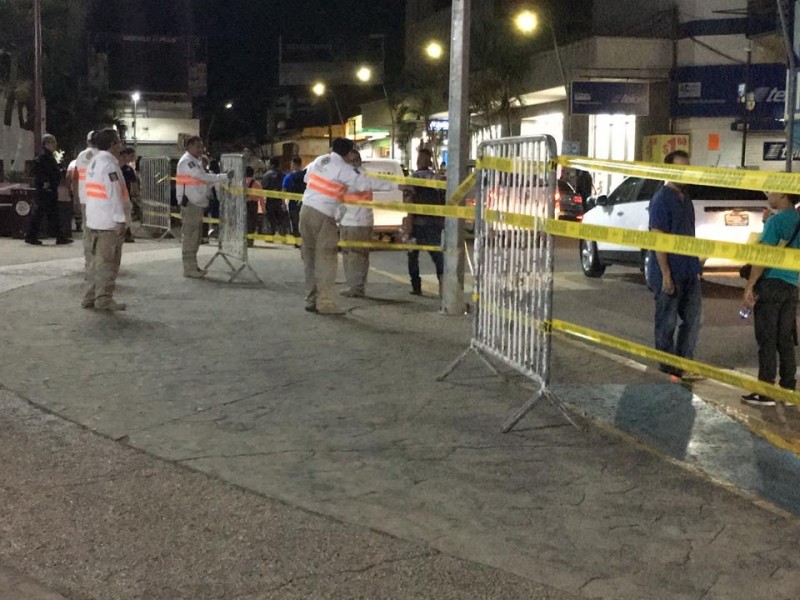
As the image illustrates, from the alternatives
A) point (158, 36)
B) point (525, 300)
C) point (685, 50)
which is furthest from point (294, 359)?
point (158, 36)

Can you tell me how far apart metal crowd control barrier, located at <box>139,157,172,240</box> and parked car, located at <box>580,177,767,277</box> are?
31.3 ft

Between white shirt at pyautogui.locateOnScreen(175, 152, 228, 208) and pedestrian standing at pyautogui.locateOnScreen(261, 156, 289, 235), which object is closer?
white shirt at pyautogui.locateOnScreen(175, 152, 228, 208)

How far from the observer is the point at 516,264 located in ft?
23.5

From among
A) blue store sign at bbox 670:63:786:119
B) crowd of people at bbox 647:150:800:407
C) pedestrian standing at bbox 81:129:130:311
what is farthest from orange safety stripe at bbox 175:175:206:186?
blue store sign at bbox 670:63:786:119

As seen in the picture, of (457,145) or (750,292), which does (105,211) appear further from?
(750,292)

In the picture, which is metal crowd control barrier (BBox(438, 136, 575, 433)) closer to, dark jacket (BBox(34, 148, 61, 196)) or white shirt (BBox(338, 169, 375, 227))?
white shirt (BBox(338, 169, 375, 227))

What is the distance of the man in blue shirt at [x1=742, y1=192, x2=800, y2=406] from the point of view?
7406mm

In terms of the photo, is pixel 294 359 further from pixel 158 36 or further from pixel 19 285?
pixel 158 36

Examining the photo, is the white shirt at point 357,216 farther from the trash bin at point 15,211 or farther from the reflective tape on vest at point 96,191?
the trash bin at point 15,211

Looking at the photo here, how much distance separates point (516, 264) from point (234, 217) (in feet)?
26.7

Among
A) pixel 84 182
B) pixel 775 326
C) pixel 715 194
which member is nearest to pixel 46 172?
pixel 84 182

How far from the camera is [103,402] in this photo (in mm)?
7285

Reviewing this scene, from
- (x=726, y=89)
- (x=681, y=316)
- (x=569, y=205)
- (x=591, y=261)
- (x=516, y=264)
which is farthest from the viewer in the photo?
(x=726, y=89)

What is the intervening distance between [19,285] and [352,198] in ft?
14.2
